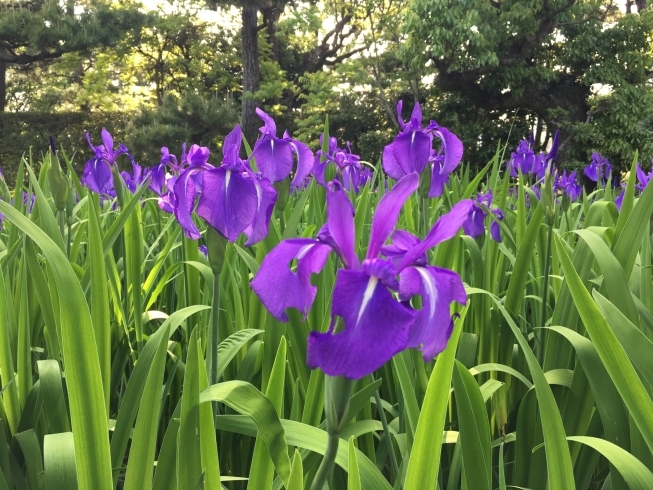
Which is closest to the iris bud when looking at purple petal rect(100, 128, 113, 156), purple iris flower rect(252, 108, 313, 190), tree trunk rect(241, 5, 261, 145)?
purple petal rect(100, 128, 113, 156)

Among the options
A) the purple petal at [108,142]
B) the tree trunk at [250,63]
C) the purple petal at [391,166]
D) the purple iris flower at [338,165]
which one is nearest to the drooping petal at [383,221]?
the purple petal at [391,166]

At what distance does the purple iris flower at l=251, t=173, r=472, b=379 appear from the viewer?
1.35 feet

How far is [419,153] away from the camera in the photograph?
53.6 inches

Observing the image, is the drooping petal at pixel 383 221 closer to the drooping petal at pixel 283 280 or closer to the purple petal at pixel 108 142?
the drooping petal at pixel 283 280

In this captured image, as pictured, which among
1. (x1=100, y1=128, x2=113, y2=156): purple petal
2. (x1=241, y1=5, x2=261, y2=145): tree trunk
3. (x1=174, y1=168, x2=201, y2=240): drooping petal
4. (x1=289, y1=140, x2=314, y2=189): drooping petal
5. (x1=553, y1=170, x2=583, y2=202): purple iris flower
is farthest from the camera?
(x1=241, y1=5, x2=261, y2=145): tree trunk

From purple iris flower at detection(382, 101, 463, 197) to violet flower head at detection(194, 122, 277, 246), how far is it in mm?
574

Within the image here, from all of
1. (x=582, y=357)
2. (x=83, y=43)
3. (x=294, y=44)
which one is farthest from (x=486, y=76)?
(x=582, y=357)

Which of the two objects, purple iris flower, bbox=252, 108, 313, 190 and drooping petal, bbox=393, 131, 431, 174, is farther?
drooping petal, bbox=393, 131, 431, 174

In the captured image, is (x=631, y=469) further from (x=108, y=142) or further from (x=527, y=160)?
(x=527, y=160)

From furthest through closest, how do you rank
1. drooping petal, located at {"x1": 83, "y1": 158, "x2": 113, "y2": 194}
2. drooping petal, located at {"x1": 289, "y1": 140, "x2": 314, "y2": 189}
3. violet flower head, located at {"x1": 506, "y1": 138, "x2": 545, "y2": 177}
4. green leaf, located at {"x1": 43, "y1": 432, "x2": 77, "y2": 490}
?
violet flower head, located at {"x1": 506, "y1": 138, "x2": 545, "y2": 177}, drooping petal, located at {"x1": 83, "y1": 158, "x2": 113, "y2": 194}, drooping petal, located at {"x1": 289, "y1": 140, "x2": 314, "y2": 189}, green leaf, located at {"x1": 43, "y1": 432, "x2": 77, "y2": 490}

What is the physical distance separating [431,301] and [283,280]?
0.14 metres

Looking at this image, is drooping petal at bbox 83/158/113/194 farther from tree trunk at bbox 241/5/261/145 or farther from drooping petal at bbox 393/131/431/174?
tree trunk at bbox 241/5/261/145

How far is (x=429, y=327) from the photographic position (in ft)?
1.57

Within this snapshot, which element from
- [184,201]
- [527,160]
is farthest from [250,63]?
[184,201]
